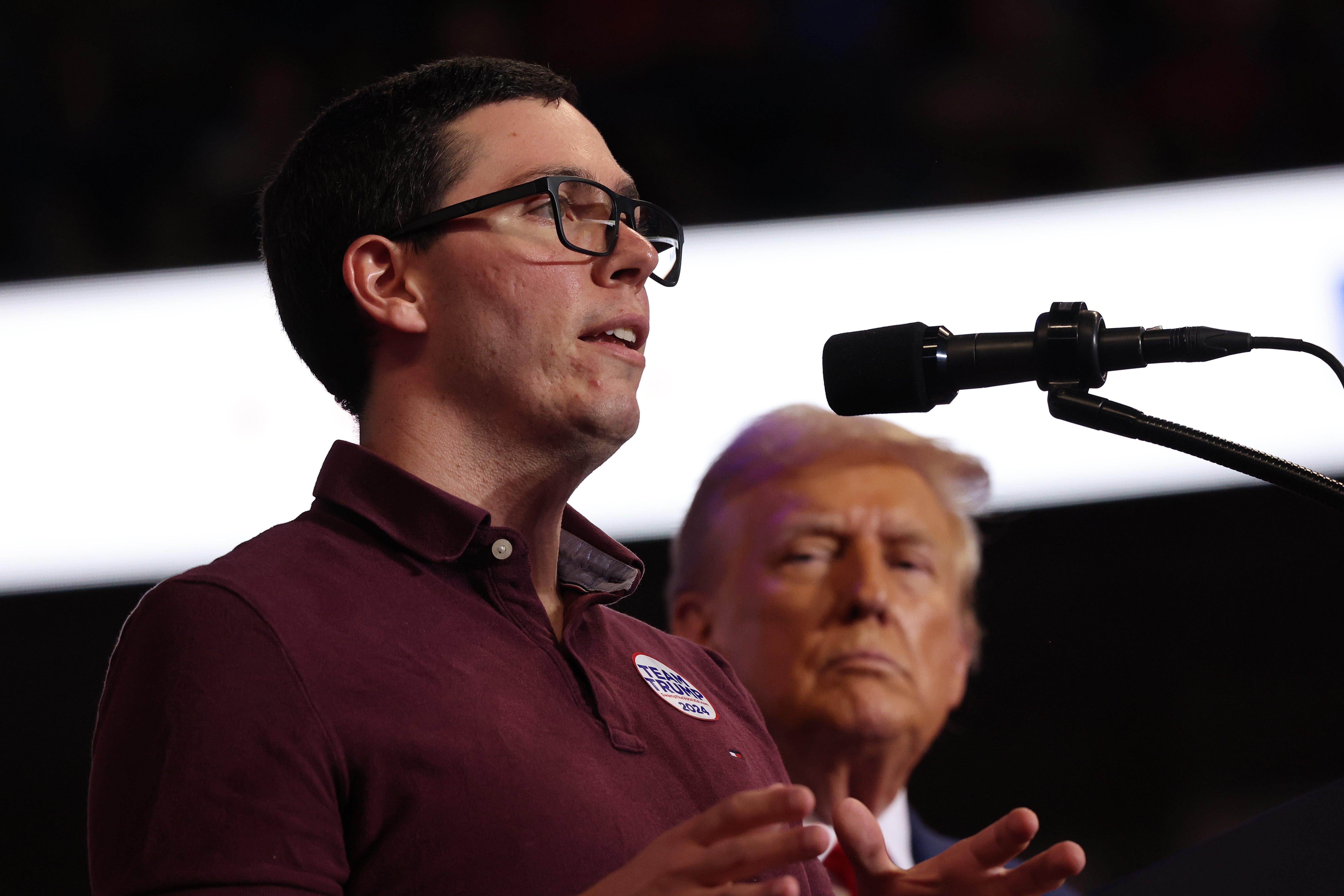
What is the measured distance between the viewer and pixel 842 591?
85.0 inches

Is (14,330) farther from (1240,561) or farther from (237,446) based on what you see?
Answer: (1240,561)

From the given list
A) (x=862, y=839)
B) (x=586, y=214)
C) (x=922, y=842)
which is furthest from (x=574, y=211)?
(x=922, y=842)

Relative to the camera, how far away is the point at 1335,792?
3.15 ft

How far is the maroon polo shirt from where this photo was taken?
3.01ft

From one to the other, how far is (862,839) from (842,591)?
979 mm

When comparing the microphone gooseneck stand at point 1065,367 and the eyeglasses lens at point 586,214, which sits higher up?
the eyeglasses lens at point 586,214

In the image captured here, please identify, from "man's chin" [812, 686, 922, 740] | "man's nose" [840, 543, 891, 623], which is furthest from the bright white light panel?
"man's chin" [812, 686, 922, 740]

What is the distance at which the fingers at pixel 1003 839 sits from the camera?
1097 millimetres

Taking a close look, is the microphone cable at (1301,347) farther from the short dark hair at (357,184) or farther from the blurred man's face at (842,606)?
the blurred man's face at (842,606)

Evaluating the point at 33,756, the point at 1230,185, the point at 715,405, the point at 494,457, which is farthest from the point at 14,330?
the point at 1230,185

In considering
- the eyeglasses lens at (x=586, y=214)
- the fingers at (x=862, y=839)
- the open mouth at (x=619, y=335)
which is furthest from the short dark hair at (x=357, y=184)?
the fingers at (x=862, y=839)

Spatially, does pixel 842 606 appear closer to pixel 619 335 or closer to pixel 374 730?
pixel 619 335

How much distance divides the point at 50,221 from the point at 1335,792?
2.66 metres

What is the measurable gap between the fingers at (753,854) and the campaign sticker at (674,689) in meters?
0.49
